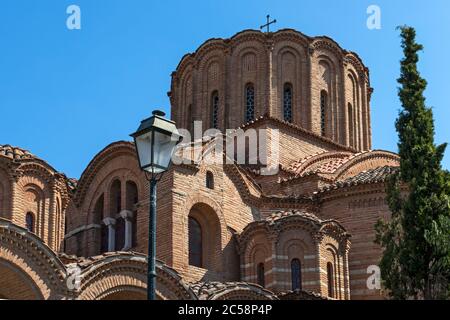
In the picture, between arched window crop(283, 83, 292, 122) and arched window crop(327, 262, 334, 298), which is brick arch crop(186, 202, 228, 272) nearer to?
arched window crop(327, 262, 334, 298)

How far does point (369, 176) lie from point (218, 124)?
666 centimetres

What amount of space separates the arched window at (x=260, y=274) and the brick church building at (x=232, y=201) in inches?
1.2

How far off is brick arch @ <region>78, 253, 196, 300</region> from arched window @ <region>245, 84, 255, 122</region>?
11.1 meters

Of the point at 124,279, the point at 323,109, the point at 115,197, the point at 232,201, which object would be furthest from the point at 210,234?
the point at 323,109

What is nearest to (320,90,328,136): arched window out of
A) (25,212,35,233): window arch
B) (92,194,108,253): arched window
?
(92,194,108,253): arched window

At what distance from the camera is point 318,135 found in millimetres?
34469

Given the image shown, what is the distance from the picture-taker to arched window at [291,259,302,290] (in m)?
27.4

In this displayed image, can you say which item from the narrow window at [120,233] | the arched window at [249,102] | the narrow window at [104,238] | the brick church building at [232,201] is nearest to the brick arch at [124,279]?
the brick church building at [232,201]

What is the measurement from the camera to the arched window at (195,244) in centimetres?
2805

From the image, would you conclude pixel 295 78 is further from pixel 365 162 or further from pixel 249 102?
pixel 365 162

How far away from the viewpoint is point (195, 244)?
92.8ft

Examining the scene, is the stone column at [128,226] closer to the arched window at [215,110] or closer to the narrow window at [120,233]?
the narrow window at [120,233]

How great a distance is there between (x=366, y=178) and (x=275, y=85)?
→ 5818mm
